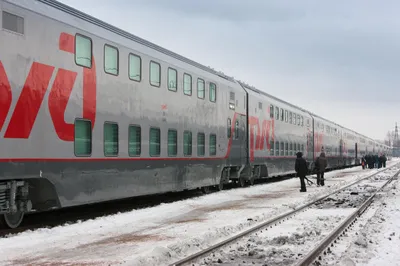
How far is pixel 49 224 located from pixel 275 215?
17.7 feet

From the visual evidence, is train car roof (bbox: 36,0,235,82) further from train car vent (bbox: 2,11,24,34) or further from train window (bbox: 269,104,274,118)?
train window (bbox: 269,104,274,118)

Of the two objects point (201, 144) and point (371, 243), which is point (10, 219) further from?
Answer: point (201, 144)

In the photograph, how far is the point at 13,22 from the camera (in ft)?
29.6

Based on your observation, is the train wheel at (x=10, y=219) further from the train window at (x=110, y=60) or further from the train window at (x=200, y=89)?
the train window at (x=200, y=89)

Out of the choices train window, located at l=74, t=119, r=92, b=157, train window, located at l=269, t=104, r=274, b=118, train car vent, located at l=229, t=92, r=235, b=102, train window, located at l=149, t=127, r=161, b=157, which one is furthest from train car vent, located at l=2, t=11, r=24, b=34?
train window, located at l=269, t=104, r=274, b=118

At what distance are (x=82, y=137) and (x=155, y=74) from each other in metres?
3.72

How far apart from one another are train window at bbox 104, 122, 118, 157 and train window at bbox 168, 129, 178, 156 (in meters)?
2.81

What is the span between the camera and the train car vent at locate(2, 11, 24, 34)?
8839 mm

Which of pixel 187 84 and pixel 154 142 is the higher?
pixel 187 84

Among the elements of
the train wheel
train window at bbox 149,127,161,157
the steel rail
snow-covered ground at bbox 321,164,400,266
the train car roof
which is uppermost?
the train car roof

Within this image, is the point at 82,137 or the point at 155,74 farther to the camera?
the point at 155,74

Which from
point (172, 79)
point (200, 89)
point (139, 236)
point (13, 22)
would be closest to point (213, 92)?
point (200, 89)

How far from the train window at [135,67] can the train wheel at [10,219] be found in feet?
15.0

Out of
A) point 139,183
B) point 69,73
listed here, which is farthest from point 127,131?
point 69,73
